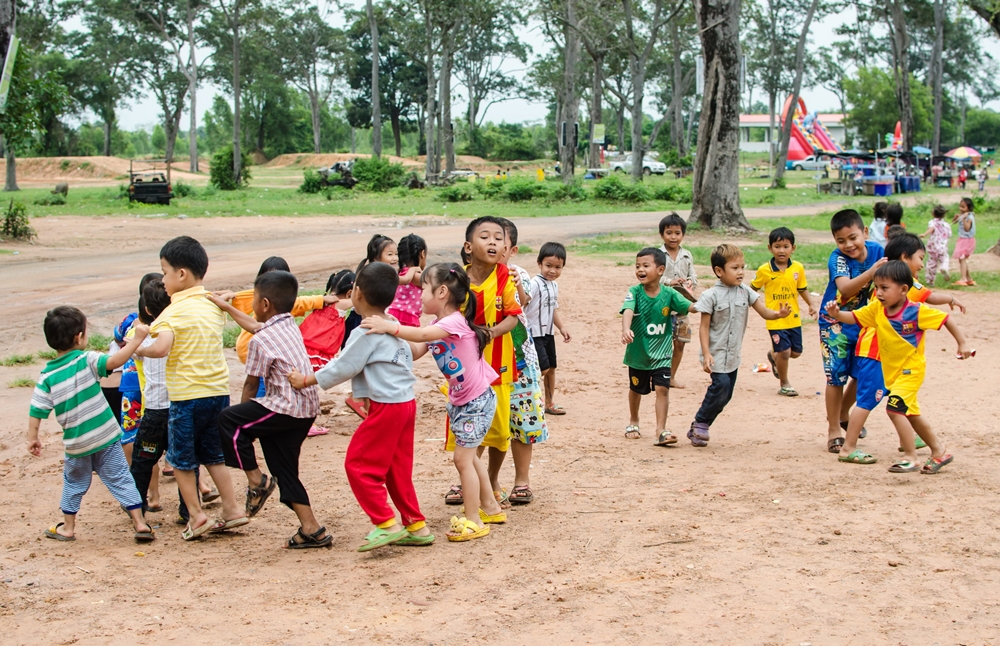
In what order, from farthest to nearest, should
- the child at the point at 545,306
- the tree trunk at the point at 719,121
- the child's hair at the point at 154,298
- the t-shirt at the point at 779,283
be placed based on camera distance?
the tree trunk at the point at 719,121 < the t-shirt at the point at 779,283 < the child at the point at 545,306 < the child's hair at the point at 154,298

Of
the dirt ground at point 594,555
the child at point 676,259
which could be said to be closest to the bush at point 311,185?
the dirt ground at point 594,555

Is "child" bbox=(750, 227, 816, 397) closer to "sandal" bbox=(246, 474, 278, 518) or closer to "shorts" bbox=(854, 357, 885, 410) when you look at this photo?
"shorts" bbox=(854, 357, 885, 410)

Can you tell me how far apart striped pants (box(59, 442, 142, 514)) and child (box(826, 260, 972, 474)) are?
459cm

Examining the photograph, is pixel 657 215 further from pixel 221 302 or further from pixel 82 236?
pixel 221 302

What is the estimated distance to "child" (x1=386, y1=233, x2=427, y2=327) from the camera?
7.09 m

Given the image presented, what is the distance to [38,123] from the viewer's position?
18.8 meters

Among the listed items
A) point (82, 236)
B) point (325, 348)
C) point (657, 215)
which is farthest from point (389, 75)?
point (325, 348)

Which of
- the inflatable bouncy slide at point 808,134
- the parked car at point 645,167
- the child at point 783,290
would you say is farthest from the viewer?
the inflatable bouncy slide at point 808,134

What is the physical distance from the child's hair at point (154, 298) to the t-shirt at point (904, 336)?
14.6 feet

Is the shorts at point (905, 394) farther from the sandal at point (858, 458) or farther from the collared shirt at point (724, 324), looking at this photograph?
the collared shirt at point (724, 324)

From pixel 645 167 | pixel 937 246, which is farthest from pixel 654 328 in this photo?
pixel 645 167

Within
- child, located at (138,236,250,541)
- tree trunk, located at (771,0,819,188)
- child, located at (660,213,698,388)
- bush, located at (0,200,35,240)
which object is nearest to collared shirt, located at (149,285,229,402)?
child, located at (138,236,250,541)

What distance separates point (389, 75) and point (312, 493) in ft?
229

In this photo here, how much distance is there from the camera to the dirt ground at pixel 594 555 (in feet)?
12.6
